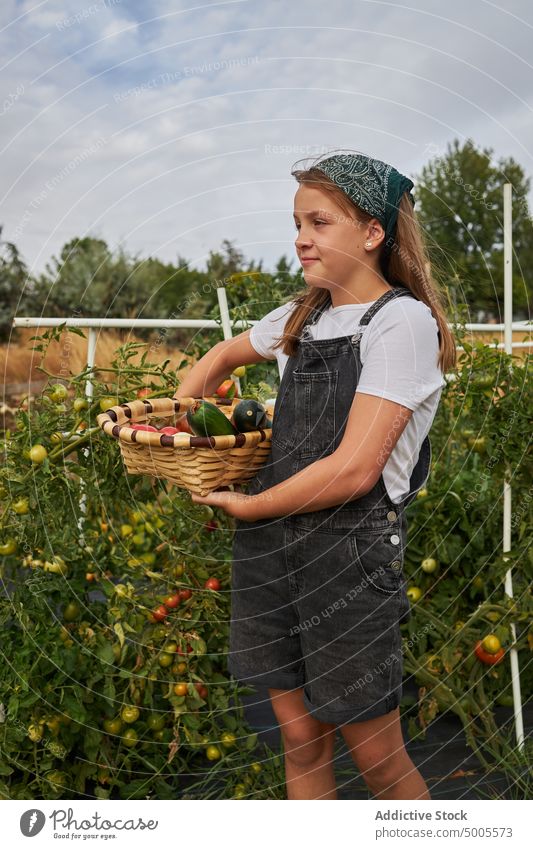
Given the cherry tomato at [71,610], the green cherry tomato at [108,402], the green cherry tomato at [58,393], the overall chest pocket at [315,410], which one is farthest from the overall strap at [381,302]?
the cherry tomato at [71,610]

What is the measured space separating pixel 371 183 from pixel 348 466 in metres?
0.56

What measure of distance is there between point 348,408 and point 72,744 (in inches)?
45.9

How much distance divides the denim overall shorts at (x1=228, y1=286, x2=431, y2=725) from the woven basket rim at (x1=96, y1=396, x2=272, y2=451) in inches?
3.4

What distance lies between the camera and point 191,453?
5.07 ft

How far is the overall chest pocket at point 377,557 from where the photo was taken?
5.08ft

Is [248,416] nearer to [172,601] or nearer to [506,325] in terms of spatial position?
[172,601]

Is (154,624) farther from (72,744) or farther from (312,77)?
(312,77)

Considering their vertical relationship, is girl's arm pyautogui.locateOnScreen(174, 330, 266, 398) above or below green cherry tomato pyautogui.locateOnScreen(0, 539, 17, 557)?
above

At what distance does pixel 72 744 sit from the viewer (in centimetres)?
202

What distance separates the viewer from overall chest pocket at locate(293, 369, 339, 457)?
1.57 meters

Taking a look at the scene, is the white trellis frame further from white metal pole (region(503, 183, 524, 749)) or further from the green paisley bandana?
the green paisley bandana

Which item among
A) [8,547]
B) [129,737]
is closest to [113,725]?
[129,737]

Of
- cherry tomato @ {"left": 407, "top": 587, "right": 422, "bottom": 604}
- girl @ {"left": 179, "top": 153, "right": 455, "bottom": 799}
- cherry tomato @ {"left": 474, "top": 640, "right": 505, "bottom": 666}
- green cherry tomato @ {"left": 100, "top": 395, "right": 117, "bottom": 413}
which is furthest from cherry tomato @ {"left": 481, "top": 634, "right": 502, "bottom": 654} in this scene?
green cherry tomato @ {"left": 100, "top": 395, "right": 117, "bottom": 413}
